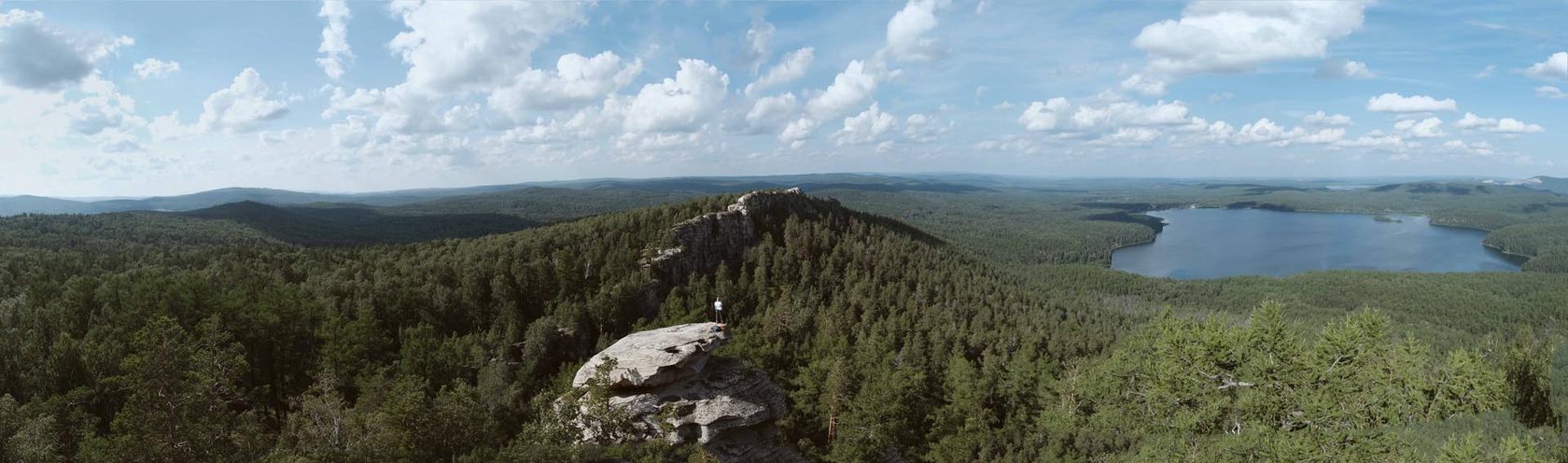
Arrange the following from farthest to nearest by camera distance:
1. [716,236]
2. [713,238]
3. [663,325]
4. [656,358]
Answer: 1. [716,236]
2. [713,238]
3. [663,325]
4. [656,358]

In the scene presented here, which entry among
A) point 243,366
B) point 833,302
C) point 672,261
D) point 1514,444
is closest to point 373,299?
point 243,366

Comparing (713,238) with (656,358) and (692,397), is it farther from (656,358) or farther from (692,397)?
(692,397)

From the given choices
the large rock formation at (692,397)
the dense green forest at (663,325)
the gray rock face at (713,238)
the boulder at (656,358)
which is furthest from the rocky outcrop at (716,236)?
the large rock formation at (692,397)

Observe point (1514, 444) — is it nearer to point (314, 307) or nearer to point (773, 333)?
point (773, 333)

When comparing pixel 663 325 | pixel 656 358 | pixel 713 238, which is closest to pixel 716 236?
pixel 713 238

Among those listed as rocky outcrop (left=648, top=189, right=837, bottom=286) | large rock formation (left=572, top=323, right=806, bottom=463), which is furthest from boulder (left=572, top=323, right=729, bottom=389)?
rocky outcrop (left=648, top=189, right=837, bottom=286)

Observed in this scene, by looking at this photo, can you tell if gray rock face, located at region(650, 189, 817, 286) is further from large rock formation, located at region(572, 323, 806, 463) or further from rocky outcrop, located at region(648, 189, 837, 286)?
large rock formation, located at region(572, 323, 806, 463)
